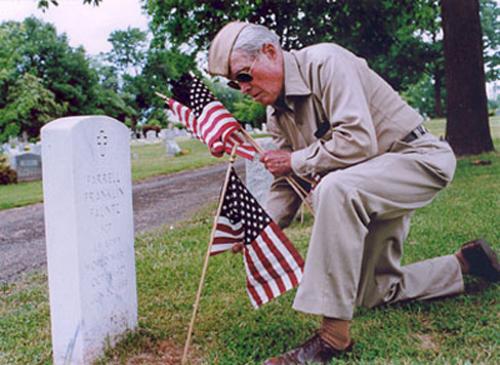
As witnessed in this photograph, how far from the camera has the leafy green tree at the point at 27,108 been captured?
28.2 meters

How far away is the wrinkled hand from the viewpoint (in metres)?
3.03

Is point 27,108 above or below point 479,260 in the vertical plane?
above

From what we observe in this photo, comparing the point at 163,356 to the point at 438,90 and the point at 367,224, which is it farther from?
the point at 438,90

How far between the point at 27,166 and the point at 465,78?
14.5m

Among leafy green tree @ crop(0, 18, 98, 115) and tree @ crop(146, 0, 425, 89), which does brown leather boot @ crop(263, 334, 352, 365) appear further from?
leafy green tree @ crop(0, 18, 98, 115)

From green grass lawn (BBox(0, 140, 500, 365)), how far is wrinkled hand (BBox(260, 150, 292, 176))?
985 millimetres

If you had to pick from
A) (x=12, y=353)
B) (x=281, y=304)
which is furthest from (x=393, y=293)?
(x=12, y=353)

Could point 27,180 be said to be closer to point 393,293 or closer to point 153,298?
point 153,298

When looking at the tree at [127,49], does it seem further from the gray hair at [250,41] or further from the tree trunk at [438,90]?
the gray hair at [250,41]

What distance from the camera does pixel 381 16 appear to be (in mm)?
14977

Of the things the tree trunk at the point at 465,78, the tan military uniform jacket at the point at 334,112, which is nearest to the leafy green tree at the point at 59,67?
the tree trunk at the point at 465,78

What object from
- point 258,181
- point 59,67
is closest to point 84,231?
point 258,181

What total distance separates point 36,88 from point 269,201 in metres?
27.6

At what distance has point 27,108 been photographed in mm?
28203
